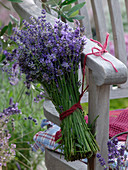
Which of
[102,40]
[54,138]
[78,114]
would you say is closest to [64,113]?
[78,114]

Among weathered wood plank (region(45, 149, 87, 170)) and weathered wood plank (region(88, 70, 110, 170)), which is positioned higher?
weathered wood plank (region(88, 70, 110, 170))

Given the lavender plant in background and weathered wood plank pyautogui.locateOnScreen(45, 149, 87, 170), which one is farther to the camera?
weathered wood plank pyautogui.locateOnScreen(45, 149, 87, 170)

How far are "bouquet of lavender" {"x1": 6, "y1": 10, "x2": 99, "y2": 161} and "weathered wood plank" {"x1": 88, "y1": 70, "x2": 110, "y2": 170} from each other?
3 centimetres

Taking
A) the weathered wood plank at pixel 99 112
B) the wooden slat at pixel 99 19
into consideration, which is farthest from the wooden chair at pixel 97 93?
the wooden slat at pixel 99 19

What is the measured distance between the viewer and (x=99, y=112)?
909 millimetres

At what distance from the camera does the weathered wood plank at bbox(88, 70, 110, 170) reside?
2.94ft

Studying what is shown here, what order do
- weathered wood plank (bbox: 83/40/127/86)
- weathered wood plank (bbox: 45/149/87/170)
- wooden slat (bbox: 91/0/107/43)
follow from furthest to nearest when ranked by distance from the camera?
wooden slat (bbox: 91/0/107/43)
weathered wood plank (bbox: 45/149/87/170)
weathered wood plank (bbox: 83/40/127/86)

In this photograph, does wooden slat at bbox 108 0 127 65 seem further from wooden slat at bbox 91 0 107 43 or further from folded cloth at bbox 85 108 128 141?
folded cloth at bbox 85 108 128 141

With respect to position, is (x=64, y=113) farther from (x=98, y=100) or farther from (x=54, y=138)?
(x=54, y=138)

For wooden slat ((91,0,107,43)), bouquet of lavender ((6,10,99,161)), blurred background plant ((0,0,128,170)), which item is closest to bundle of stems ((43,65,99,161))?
bouquet of lavender ((6,10,99,161))

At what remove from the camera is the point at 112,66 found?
0.84 m

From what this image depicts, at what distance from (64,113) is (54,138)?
363 millimetres

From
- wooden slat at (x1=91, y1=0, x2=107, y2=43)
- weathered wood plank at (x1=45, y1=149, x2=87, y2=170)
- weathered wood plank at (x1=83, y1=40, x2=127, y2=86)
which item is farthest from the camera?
wooden slat at (x1=91, y1=0, x2=107, y2=43)

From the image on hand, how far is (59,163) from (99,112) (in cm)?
39
